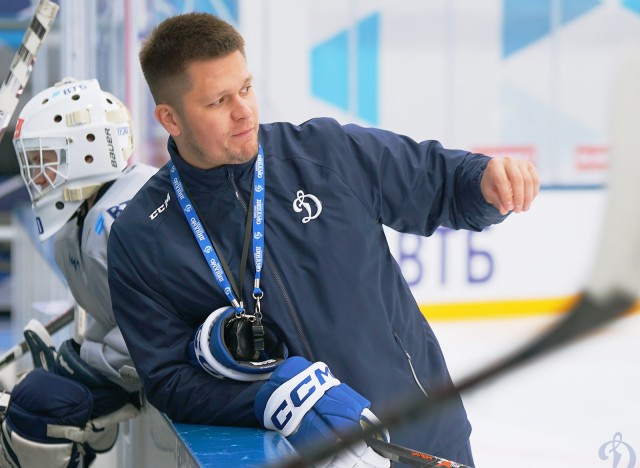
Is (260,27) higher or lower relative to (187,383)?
higher

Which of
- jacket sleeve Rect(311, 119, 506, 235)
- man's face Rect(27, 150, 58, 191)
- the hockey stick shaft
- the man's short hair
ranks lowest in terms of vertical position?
the hockey stick shaft

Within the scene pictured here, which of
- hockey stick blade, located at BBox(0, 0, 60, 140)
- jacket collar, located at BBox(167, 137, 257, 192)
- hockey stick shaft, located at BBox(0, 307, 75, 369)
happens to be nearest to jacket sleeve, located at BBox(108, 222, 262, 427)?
jacket collar, located at BBox(167, 137, 257, 192)

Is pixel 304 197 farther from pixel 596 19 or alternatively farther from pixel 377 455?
pixel 596 19

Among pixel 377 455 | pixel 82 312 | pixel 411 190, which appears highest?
pixel 411 190

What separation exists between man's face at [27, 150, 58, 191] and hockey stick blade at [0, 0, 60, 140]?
152mm

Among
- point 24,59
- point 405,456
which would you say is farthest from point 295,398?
point 24,59

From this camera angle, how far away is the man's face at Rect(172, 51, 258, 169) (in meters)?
1.51

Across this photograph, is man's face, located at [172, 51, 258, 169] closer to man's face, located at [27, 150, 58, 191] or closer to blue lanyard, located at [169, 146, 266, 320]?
blue lanyard, located at [169, 146, 266, 320]

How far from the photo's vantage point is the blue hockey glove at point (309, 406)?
127 centimetres

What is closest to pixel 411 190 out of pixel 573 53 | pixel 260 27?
pixel 260 27

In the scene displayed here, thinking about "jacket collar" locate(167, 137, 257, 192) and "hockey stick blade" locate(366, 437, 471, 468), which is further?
"jacket collar" locate(167, 137, 257, 192)

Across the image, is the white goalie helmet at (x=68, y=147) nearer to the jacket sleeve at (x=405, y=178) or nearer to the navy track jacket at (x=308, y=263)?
the navy track jacket at (x=308, y=263)

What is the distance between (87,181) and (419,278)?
2766 millimetres

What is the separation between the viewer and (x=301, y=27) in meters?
4.86
